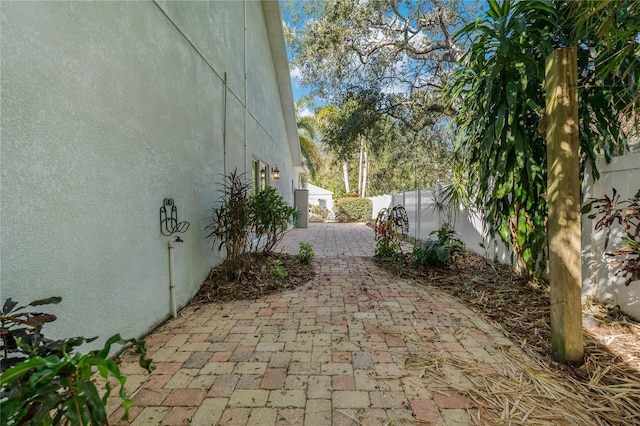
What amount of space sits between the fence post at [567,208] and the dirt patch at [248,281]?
311 cm

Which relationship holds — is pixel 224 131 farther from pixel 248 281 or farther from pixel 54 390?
pixel 54 390

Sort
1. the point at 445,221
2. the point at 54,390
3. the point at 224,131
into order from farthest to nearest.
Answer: the point at 445,221, the point at 224,131, the point at 54,390

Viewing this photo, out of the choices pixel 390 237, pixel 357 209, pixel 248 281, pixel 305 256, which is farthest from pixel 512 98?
pixel 357 209

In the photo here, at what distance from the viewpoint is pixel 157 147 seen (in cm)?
303

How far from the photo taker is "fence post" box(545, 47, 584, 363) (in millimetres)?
2246

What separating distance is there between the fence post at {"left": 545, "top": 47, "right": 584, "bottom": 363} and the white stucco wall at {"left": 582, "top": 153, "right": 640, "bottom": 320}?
102 centimetres

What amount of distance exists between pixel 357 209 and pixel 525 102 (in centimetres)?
1604

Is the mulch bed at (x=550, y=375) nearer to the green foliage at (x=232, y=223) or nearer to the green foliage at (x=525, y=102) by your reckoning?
the green foliage at (x=525, y=102)

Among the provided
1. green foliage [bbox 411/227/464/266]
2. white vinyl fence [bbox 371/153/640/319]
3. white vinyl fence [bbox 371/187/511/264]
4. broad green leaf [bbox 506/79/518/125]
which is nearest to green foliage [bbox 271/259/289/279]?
green foliage [bbox 411/227/464/266]

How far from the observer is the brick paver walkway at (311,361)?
1.84 metres

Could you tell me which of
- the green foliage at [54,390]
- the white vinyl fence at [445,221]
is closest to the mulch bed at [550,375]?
the white vinyl fence at [445,221]

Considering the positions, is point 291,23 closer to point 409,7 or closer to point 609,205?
point 409,7

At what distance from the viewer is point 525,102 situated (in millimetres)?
3193

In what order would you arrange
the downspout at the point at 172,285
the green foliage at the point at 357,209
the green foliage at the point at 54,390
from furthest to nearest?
the green foliage at the point at 357,209, the downspout at the point at 172,285, the green foliage at the point at 54,390
